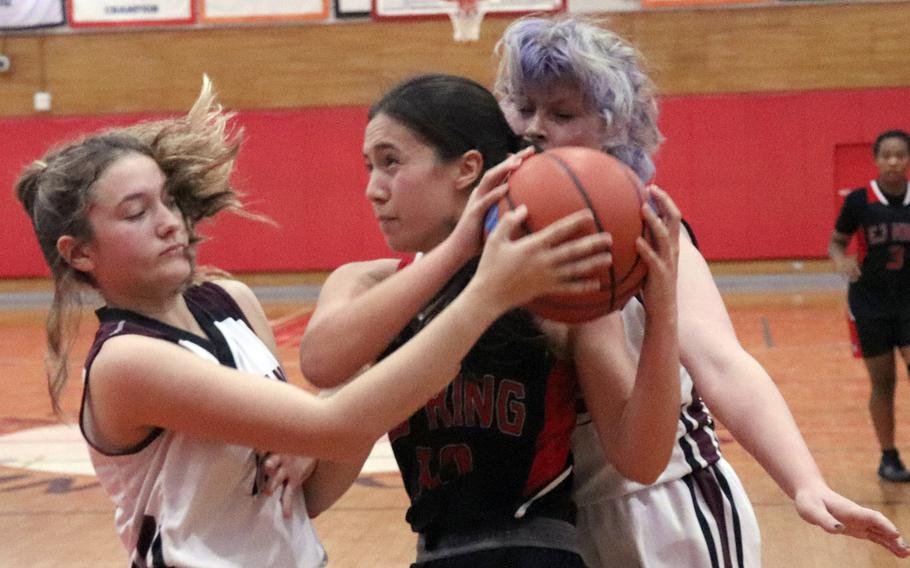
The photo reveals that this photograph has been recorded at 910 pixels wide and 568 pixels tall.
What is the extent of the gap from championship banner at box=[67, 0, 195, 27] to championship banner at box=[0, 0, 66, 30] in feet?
0.61

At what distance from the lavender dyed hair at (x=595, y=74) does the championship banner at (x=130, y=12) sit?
14008 mm

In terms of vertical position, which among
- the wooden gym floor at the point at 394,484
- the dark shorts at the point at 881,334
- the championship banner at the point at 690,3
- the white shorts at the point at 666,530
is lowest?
the wooden gym floor at the point at 394,484

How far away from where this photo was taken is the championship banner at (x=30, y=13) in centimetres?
1556

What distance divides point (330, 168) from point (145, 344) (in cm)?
1362

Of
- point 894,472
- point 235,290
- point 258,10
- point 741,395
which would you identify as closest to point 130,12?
point 258,10

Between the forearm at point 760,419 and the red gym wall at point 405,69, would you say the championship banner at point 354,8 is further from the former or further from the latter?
the forearm at point 760,419

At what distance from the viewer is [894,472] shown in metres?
6.21

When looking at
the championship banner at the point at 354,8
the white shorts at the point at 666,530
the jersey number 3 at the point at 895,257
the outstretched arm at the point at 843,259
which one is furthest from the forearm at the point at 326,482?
the championship banner at the point at 354,8

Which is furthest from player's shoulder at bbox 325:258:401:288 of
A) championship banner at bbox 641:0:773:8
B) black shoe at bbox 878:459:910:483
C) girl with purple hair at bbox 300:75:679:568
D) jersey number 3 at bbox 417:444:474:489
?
championship banner at bbox 641:0:773:8

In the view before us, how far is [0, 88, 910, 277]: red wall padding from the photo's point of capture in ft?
48.8

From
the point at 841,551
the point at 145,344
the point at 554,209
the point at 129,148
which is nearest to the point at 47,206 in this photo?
the point at 129,148

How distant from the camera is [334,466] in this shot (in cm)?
238

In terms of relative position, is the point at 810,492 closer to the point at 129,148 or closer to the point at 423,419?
the point at 423,419

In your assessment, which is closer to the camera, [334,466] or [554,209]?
[554,209]
